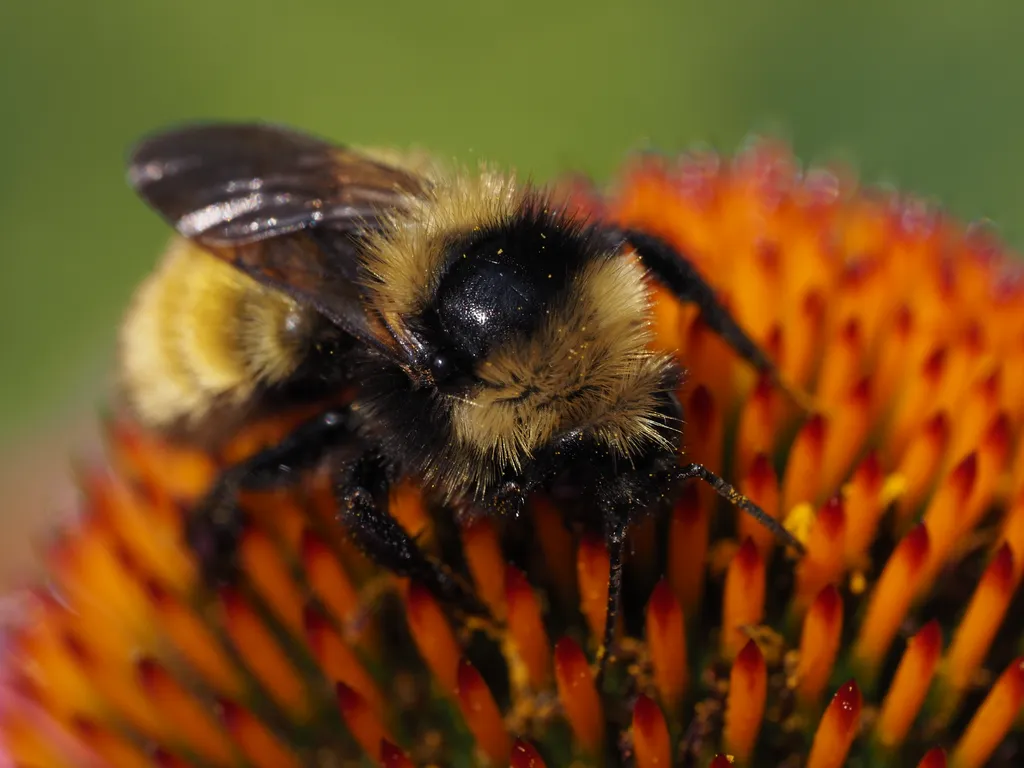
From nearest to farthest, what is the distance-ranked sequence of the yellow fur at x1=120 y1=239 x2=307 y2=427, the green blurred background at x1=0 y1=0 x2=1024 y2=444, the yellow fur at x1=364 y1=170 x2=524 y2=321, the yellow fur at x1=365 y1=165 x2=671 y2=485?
the yellow fur at x1=365 y1=165 x2=671 y2=485 → the yellow fur at x1=364 y1=170 x2=524 y2=321 → the yellow fur at x1=120 y1=239 x2=307 y2=427 → the green blurred background at x1=0 y1=0 x2=1024 y2=444

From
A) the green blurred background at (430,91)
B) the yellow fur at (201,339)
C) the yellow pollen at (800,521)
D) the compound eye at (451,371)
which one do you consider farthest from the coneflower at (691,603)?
the green blurred background at (430,91)

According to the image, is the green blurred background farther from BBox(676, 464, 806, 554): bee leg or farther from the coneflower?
BBox(676, 464, 806, 554): bee leg

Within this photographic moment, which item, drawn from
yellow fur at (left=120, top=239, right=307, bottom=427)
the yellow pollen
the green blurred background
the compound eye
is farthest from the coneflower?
the green blurred background

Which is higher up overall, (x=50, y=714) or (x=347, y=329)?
(x=347, y=329)

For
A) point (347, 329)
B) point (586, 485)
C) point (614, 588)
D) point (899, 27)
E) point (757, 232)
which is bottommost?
point (614, 588)

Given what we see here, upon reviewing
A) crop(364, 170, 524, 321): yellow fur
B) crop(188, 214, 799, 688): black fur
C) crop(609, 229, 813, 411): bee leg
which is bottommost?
crop(188, 214, 799, 688): black fur

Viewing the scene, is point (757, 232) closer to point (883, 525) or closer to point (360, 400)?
point (883, 525)

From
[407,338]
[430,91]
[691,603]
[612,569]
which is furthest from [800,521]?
[430,91]

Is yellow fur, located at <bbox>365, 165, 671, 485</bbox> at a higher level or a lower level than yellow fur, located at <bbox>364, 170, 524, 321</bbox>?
lower

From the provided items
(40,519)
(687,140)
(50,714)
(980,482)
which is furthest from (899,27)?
(50,714)
